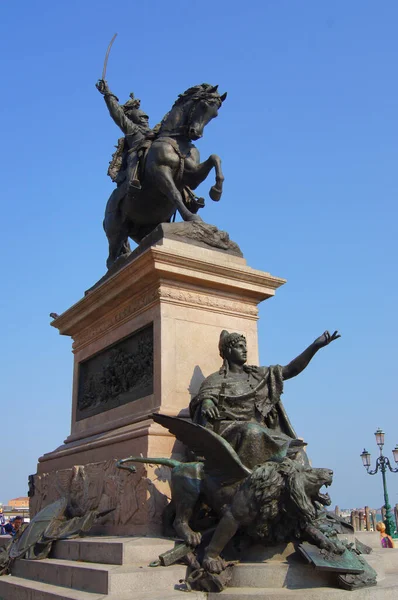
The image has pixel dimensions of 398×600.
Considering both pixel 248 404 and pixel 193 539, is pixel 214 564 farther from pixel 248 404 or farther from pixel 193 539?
pixel 248 404

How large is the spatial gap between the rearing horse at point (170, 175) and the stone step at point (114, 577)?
15.8 feet

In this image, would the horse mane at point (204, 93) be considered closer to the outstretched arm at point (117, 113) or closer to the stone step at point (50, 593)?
the outstretched arm at point (117, 113)

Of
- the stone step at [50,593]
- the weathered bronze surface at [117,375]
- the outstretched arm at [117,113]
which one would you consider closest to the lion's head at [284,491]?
the stone step at [50,593]

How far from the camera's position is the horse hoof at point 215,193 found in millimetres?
9336

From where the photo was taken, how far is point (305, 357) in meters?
7.12

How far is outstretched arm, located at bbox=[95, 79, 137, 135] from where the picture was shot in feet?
34.5

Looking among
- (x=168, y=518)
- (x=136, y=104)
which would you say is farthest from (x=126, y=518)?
(x=136, y=104)

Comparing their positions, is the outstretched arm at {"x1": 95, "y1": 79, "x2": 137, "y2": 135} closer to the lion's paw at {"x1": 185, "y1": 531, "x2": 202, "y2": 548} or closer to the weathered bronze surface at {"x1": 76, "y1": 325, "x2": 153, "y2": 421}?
the weathered bronze surface at {"x1": 76, "y1": 325, "x2": 153, "y2": 421}

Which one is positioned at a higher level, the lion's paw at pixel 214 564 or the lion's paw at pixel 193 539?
the lion's paw at pixel 193 539

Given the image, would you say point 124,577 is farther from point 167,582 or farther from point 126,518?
point 126,518

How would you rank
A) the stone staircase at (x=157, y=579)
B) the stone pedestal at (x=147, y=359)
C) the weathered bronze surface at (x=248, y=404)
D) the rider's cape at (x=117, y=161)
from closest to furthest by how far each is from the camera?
1. the stone staircase at (x=157, y=579)
2. the weathered bronze surface at (x=248, y=404)
3. the stone pedestal at (x=147, y=359)
4. the rider's cape at (x=117, y=161)

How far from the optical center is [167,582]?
17.1 feet

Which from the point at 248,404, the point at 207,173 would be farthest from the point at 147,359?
the point at 207,173

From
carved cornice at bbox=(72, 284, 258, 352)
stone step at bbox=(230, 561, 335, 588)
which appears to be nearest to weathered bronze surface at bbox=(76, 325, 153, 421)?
carved cornice at bbox=(72, 284, 258, 352)
